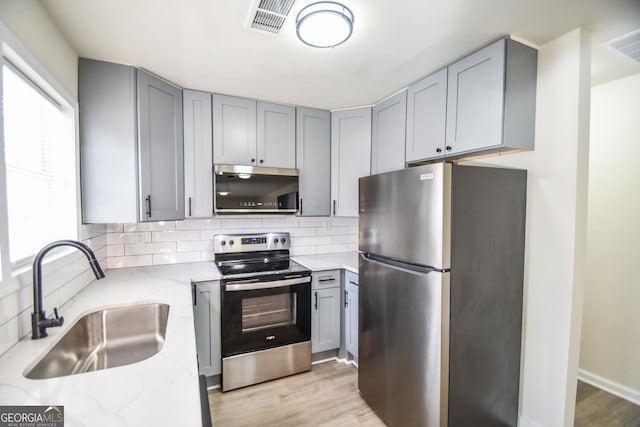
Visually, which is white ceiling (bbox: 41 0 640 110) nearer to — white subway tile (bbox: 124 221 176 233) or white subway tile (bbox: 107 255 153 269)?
white subway tile (bbox: 124 221 176 233)

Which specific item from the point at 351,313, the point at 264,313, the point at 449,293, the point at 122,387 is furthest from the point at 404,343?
the point at 122,387

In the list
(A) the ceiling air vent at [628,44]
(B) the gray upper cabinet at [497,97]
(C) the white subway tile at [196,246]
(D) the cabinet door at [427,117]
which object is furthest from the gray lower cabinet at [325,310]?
(A) the ceiling air vent at [628,44]

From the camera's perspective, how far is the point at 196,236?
8.30ft

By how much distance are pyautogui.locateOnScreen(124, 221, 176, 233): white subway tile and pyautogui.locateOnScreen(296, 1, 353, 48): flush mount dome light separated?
74.5 inches

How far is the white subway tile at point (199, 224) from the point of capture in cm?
249

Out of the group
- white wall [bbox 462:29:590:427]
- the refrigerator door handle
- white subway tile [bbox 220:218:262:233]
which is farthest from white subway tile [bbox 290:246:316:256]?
white wall [bbox 462:29:590:427]

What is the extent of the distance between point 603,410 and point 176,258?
3.46 metres

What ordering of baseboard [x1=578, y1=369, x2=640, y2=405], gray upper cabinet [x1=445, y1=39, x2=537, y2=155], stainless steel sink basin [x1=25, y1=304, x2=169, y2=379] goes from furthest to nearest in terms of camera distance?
baseboard [x1=578, y1=369, x2=640, y2=405] < gray upper cabinet [x1=445, y1=39, x2=537, y2=155] < stainless steel sink basin [x1=25, y1=304, x2=169, y2=379]

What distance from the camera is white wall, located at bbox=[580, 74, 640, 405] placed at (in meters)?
2.03

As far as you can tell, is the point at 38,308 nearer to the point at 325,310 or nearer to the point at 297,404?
the point at 297,404

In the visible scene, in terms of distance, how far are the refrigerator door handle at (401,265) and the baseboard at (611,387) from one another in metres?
Answer: 2.00

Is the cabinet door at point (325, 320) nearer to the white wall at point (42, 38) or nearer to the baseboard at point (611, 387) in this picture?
the baseboard at point (611, 387)

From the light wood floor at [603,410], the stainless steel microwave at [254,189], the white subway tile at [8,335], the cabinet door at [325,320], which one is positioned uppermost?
the stainless steel microwave at [254,189]

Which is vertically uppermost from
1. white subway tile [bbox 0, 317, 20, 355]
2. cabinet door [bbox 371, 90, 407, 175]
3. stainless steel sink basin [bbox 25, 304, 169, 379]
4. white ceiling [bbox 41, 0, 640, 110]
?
white ceiling [bbox 41, 0, 640, 110]
